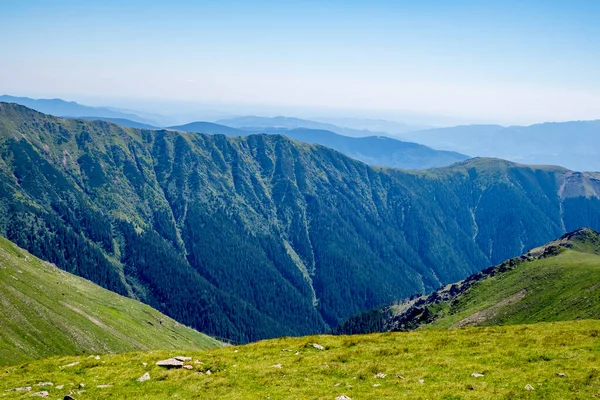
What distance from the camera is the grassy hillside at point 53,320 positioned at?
121m

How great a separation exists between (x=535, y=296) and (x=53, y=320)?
6029 inches

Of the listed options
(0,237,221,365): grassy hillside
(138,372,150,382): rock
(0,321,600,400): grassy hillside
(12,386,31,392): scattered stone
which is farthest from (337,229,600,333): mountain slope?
(0,237,221,365): grassy hillside

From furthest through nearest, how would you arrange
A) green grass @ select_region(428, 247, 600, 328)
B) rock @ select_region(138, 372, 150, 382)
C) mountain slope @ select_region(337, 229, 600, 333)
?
mountain slope @ select_region(337, 229, 600, 333) < green grass @ select_region(428, 247, 600, 328) < rock @ select_region(138, 372, 150, 382)

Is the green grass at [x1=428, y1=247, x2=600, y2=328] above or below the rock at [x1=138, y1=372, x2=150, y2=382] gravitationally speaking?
below

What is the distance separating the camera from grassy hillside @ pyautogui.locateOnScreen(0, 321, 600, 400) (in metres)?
29.2

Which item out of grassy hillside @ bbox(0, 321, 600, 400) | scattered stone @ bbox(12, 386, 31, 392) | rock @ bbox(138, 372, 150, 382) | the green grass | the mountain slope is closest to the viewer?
grassy hillside @ bbox(0, 321, 600, 400)

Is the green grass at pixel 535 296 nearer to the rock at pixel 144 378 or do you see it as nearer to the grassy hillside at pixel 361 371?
the grassy hillside at pixel 361 371

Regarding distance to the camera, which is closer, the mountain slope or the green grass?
the green grass

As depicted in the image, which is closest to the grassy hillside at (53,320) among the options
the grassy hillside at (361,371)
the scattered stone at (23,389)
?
the scattered stone at (23,389)

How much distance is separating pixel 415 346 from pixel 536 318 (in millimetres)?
92603

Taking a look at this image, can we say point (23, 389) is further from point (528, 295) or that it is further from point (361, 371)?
point (528, 295)

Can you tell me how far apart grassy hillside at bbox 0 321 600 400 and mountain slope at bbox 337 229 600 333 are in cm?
6684

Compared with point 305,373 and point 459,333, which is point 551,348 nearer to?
point 459,333

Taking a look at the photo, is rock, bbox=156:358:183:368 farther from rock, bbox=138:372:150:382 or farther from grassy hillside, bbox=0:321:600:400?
rock, bbox=138:372:150:382
